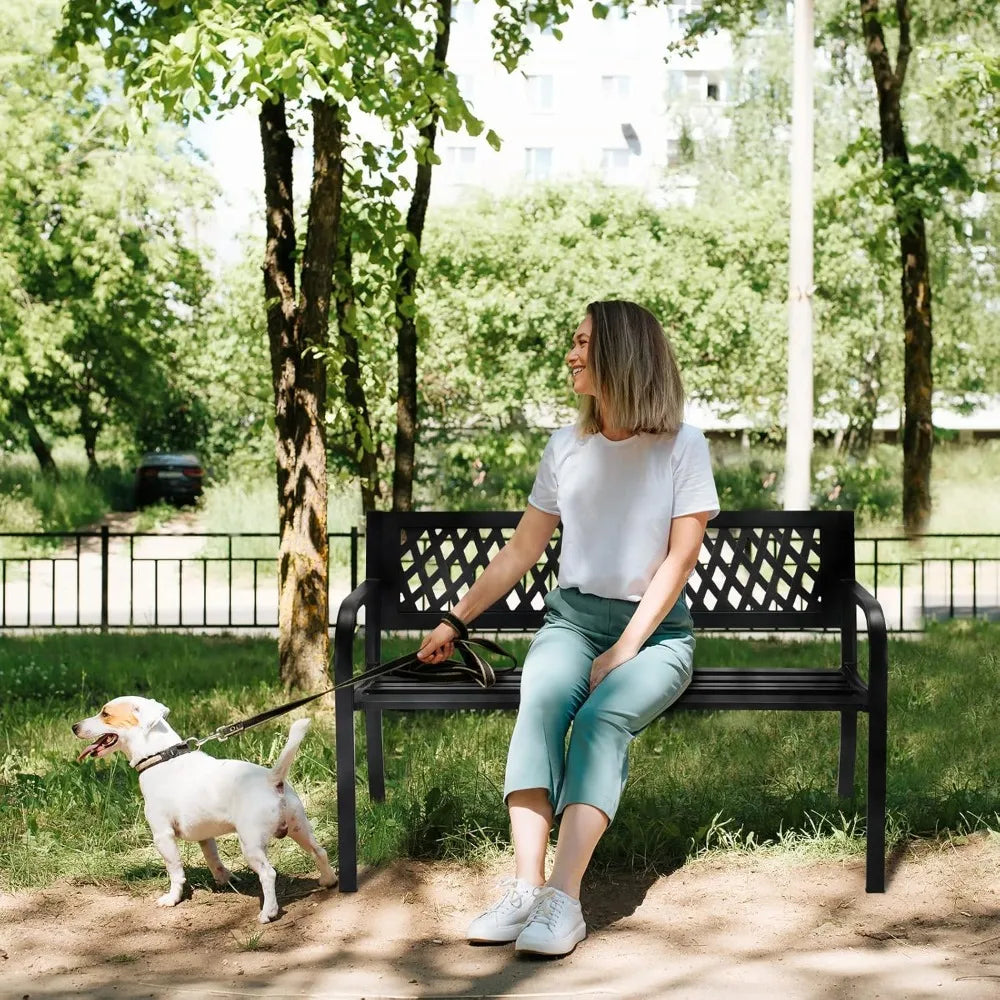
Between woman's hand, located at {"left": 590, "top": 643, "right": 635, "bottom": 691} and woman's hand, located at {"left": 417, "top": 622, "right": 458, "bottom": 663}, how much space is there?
491 millimetres

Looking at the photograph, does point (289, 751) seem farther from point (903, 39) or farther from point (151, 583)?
point (151, 583)

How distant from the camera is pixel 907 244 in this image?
15.2m

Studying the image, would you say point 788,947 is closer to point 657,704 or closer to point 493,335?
point 657,704

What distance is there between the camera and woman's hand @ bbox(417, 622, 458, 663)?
4461 millimetres

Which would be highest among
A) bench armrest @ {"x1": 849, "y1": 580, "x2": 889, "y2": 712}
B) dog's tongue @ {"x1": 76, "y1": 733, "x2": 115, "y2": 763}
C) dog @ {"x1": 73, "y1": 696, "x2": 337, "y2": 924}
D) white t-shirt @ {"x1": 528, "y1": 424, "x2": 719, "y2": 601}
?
white t-shirt @ {"x1": 528, "y1": 424, "x2": 719, "y2": 601}

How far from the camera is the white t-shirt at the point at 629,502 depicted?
4.29m

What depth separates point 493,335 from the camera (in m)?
25.0

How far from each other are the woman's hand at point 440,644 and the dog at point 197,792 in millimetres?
492

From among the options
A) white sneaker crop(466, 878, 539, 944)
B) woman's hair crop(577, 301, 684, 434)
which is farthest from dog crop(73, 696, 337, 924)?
woman's hair crop(577, 301, 684, 434)

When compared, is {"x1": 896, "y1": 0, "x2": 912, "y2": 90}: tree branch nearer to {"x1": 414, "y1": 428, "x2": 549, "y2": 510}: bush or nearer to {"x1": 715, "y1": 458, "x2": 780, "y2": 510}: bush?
{"x1": 715, "y1": 458, "x2": 780, "y2": 510}: bush

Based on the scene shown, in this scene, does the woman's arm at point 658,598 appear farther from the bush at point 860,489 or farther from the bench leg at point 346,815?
the bush at point 860,489

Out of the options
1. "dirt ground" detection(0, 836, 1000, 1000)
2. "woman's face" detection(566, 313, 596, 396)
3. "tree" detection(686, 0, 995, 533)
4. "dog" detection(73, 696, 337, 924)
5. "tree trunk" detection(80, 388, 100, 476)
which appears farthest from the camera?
"tree trunk" detection(80, 388, 100, 476)

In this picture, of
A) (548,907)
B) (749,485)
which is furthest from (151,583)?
(548,907)

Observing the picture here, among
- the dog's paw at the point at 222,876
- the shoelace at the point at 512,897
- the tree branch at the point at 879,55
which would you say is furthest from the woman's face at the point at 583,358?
the tree branch at the point at 879,55
